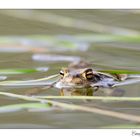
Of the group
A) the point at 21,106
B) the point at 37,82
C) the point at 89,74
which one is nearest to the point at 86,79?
the point at 89,74

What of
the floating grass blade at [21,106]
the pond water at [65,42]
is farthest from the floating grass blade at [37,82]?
the floating grass blade at [21,106]

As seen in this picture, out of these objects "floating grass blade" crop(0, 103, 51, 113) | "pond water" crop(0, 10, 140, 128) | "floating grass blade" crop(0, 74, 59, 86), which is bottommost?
"floating grass blade" crop(0, 103, 51, 113)

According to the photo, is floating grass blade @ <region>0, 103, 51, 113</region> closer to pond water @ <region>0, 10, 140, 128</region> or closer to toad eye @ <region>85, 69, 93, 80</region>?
pond water @ <region>0, 10, 140, 128</region>

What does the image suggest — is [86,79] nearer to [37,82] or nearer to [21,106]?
[37,82]

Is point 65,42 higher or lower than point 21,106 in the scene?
higher

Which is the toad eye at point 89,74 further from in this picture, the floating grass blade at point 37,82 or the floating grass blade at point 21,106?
the floating grass blade at point 21,106

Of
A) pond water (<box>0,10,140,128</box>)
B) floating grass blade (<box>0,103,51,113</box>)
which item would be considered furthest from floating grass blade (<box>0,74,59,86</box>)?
floating grass blade (<box>0,103,51,113</box>)
